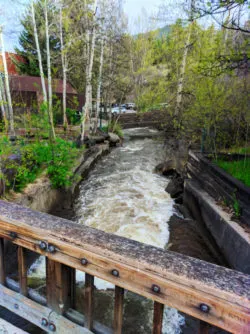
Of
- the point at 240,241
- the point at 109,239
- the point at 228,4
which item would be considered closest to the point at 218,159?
the point at 240,241

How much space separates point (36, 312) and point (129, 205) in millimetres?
5191

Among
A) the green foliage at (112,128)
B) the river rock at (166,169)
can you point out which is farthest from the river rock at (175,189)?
the green foliage at (112,128)

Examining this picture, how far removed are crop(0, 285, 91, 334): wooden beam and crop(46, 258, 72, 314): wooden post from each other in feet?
0.15

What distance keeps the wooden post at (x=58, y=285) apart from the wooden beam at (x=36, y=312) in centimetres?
5

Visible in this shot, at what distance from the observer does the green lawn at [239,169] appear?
4.40 m

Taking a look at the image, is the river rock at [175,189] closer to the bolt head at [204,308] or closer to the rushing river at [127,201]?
the rushing river at [127,201]

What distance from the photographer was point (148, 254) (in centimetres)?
88

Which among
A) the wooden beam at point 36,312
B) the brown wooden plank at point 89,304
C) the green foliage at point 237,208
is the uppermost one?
the brown wooden plank at point 89,304

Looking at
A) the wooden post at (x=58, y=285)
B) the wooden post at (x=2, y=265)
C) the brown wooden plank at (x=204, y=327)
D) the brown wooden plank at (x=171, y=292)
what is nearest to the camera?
the brown wooden plank at (x=171, y=292)

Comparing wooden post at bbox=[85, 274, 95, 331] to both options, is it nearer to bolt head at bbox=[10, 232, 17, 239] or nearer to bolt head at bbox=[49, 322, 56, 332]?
bolt head at bbox=[49, 322, 56, 332]

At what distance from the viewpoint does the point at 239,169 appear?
4953mm

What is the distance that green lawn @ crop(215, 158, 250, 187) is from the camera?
4396mm

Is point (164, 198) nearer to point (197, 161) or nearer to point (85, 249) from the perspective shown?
point (197, 161)

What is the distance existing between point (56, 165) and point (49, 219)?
15.1 feet
